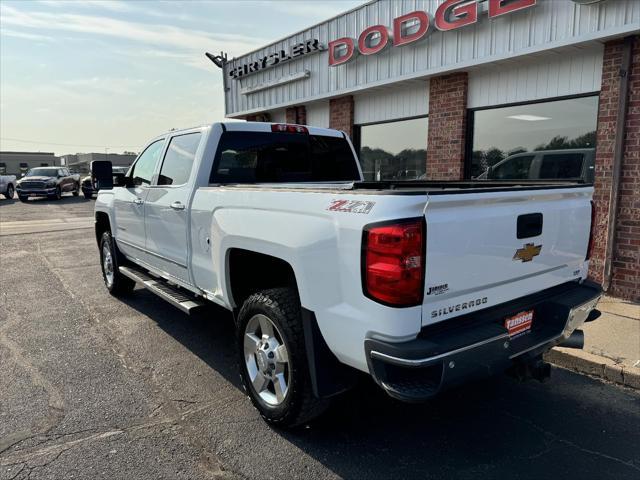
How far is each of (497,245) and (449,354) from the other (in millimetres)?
723

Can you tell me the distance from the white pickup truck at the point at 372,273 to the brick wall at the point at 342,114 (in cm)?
577

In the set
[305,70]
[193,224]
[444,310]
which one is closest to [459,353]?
[444,310]

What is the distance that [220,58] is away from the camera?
1356 cm

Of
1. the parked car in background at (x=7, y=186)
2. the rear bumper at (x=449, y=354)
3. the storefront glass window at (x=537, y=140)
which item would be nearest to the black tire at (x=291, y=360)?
→ the rear bumper at (x=449, y=354)

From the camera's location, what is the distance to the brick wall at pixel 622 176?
19.1 ft

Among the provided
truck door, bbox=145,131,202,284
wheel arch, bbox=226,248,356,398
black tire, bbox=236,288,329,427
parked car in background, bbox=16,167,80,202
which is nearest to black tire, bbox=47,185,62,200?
parked car in background, bbox=16,167,80,202

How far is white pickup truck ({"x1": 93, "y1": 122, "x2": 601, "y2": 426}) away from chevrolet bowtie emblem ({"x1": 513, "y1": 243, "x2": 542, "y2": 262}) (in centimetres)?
1

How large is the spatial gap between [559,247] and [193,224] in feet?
8.98

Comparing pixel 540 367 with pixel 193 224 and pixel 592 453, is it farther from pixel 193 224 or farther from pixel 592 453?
pixel 193 224

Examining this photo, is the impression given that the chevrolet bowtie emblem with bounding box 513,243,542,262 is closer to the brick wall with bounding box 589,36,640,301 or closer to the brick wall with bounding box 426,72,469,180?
the brick wall with bounding box 589,36,640,301

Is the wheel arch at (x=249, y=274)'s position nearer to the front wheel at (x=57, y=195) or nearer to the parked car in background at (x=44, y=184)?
the parked car in background at (x=44, y=184)

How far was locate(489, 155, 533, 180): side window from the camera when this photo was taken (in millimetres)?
7172

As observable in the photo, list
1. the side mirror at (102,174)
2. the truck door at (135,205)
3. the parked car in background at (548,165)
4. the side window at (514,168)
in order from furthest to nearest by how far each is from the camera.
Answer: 1. the side window at (514,168)
2. the parked car in background at (548,165)
3. the side mirror at (102,174)
4. the truck door at (135,205)

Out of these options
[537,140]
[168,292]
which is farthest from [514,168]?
[168,292]
